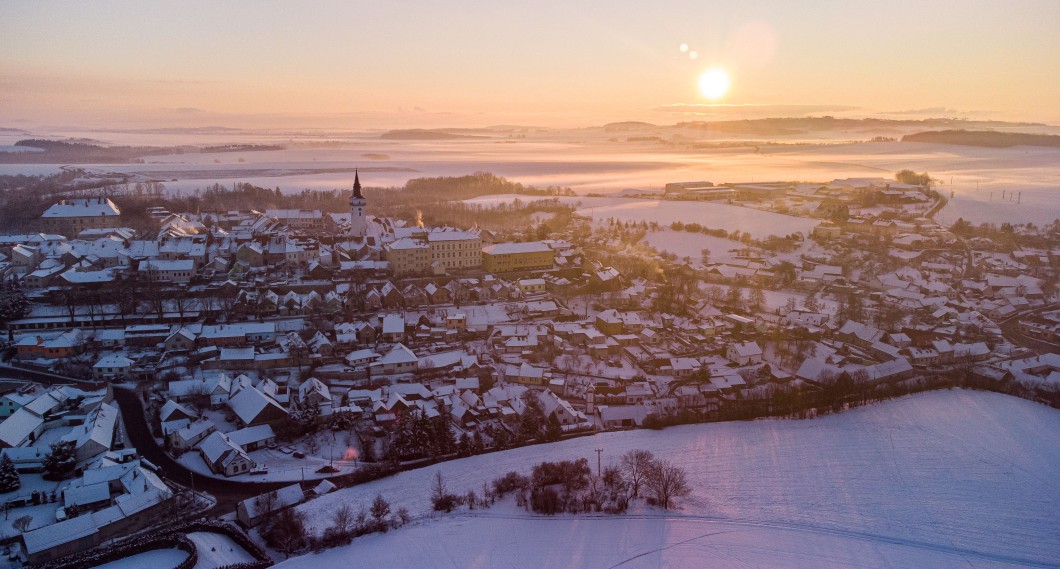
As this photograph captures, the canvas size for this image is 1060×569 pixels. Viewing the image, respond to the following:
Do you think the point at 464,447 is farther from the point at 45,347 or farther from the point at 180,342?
the point at 45,347

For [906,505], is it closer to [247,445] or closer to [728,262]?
[247,445]

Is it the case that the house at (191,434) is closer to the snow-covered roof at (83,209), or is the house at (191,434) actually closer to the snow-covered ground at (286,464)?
the snow-covered ground at (286,464)

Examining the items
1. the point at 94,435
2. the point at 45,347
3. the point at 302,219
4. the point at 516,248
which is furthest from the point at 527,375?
the point at 302,219

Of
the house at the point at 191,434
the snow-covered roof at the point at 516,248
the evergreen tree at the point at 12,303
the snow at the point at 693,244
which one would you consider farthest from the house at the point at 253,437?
the snow at the point at 693,244

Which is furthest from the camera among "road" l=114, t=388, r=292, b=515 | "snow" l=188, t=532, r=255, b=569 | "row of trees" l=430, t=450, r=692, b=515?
"road" l=114, t=388, r=292, b=515

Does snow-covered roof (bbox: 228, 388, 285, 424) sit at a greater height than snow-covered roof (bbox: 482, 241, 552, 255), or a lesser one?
lesser

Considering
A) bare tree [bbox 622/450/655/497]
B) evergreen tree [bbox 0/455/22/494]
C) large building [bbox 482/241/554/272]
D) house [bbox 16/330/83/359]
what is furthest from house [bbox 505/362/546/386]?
house [bbox 16/330/83/359]

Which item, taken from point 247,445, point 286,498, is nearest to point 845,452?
point 286,498

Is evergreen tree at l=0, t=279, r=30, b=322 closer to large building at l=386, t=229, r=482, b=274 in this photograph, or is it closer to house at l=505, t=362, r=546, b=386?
large building at l=386, t=229, r=482, b=274
